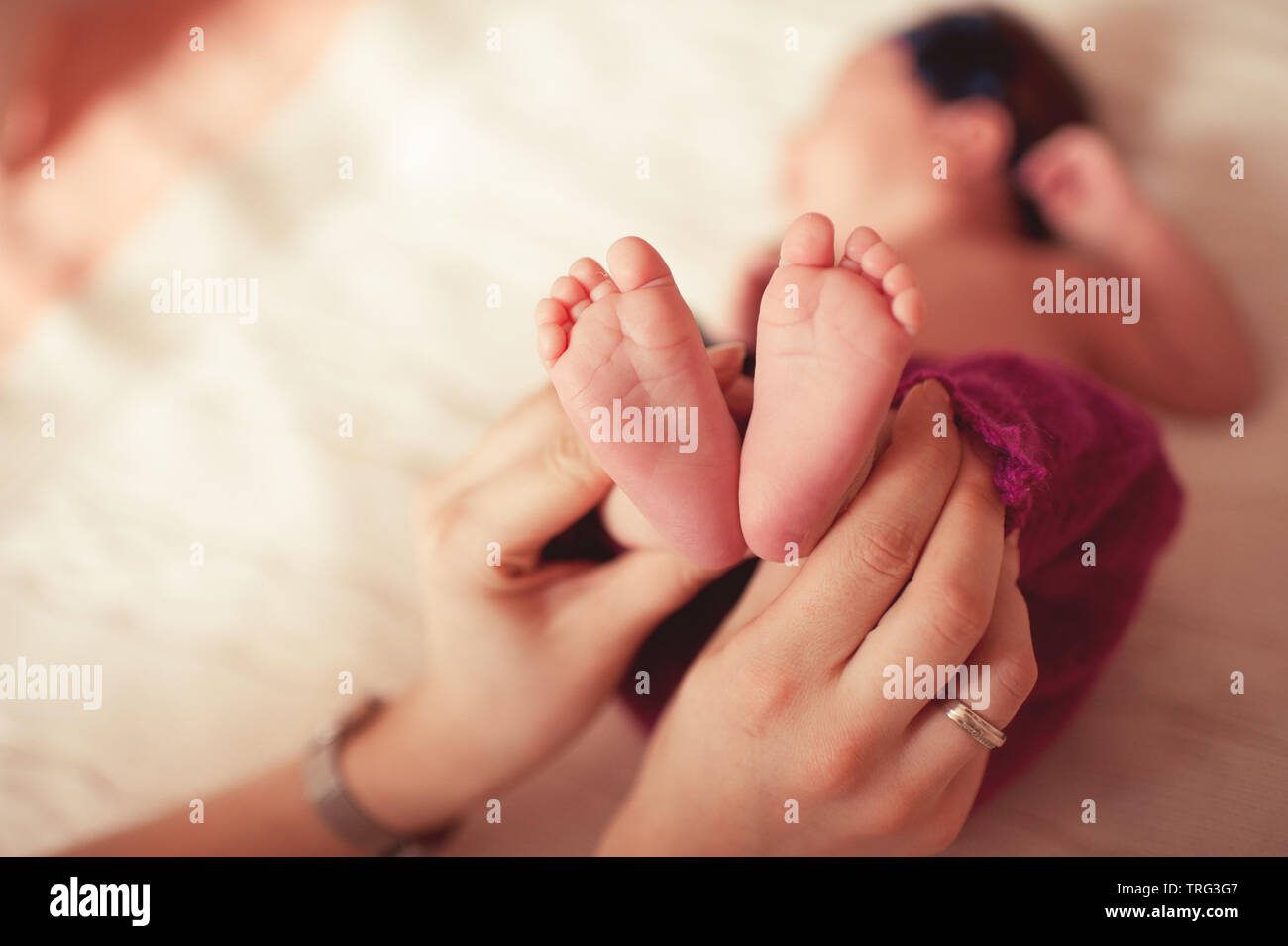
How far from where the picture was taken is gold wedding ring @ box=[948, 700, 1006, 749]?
536mm

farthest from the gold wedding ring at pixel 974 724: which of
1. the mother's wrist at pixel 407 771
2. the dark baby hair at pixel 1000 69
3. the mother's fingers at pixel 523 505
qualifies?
the dark baby hair at pixel 1000 69

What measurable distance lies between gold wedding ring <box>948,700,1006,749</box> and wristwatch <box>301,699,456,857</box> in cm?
46

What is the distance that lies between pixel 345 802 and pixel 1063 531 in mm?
600

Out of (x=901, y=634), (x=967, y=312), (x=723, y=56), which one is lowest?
(x=901, y=634)

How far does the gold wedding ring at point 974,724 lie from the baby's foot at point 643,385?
6.9 inches

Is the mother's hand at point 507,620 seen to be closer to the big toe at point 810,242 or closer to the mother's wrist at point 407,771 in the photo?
the mother's wrist at point 407,771

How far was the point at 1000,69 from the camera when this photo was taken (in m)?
1.20

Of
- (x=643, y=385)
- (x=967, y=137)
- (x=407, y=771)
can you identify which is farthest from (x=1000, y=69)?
(x=407, y=771)

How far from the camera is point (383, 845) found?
765mm

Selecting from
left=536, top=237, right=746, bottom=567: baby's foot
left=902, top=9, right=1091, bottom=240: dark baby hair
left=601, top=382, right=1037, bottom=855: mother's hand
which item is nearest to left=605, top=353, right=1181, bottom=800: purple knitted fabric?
left=601, top=382, right=1037, bottom=855: mother's hand

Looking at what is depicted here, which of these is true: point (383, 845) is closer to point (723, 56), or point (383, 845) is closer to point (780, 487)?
point (780, 487)

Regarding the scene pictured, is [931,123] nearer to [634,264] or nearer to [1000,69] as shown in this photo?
[1000,69]

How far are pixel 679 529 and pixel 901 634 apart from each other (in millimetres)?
144
